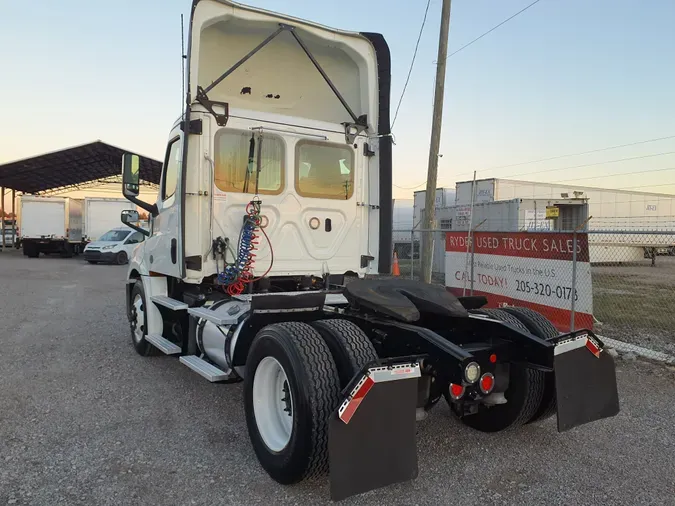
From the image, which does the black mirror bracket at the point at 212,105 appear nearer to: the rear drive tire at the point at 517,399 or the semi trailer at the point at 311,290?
the semi trailer at the point at 311,290

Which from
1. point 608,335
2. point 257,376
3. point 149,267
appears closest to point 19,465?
point 257,376

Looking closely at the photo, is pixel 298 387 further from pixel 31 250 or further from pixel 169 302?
pixel 31 250

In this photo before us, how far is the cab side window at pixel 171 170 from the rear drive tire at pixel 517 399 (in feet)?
11.4

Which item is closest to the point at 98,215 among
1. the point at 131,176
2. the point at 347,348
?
the point at 131,176

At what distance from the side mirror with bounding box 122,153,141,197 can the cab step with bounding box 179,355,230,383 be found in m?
2.02

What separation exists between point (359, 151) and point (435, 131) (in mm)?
5618

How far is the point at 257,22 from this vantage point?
5.27m

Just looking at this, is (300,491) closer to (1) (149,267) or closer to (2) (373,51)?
(1) (149,267)

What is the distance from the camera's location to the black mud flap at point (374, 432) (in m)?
2.77

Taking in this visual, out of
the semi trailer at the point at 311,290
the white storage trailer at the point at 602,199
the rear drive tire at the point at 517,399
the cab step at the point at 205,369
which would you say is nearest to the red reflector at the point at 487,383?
the semi trailer at the point at 311,290

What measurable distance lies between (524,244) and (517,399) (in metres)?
4.89

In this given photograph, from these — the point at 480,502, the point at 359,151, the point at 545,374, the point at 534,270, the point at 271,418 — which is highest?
the point at 359,151

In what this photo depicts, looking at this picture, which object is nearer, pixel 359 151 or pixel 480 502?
pixel 480 502

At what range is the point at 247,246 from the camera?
5207 mm
